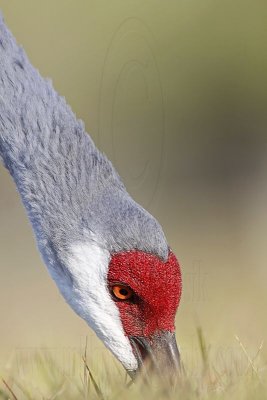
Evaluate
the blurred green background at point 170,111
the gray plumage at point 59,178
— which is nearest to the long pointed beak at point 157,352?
the gray plumage at point 59,178

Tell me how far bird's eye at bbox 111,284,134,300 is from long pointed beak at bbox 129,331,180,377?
0.21 m

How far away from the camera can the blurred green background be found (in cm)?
1189

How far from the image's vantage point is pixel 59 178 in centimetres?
543

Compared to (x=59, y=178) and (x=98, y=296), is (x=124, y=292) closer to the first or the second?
(x=98, y=296)

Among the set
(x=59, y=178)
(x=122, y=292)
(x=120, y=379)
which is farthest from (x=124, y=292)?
(x=59, y=178)

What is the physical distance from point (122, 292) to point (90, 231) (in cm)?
33

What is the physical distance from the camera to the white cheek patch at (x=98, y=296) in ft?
17.3

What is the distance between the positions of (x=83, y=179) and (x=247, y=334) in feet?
5.19

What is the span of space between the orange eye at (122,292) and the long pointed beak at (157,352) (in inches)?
8.2

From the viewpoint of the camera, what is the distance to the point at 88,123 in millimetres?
13297

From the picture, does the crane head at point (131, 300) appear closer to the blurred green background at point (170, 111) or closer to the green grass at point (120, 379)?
the green grass at point (120, 379)

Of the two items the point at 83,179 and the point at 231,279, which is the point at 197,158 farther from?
the point at 83,179

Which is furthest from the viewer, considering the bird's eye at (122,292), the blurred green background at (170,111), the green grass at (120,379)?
the blurred green background at (170,111)

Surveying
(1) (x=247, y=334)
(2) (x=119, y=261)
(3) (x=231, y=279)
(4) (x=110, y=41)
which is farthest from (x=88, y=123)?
(2) (x=119, y=261)
